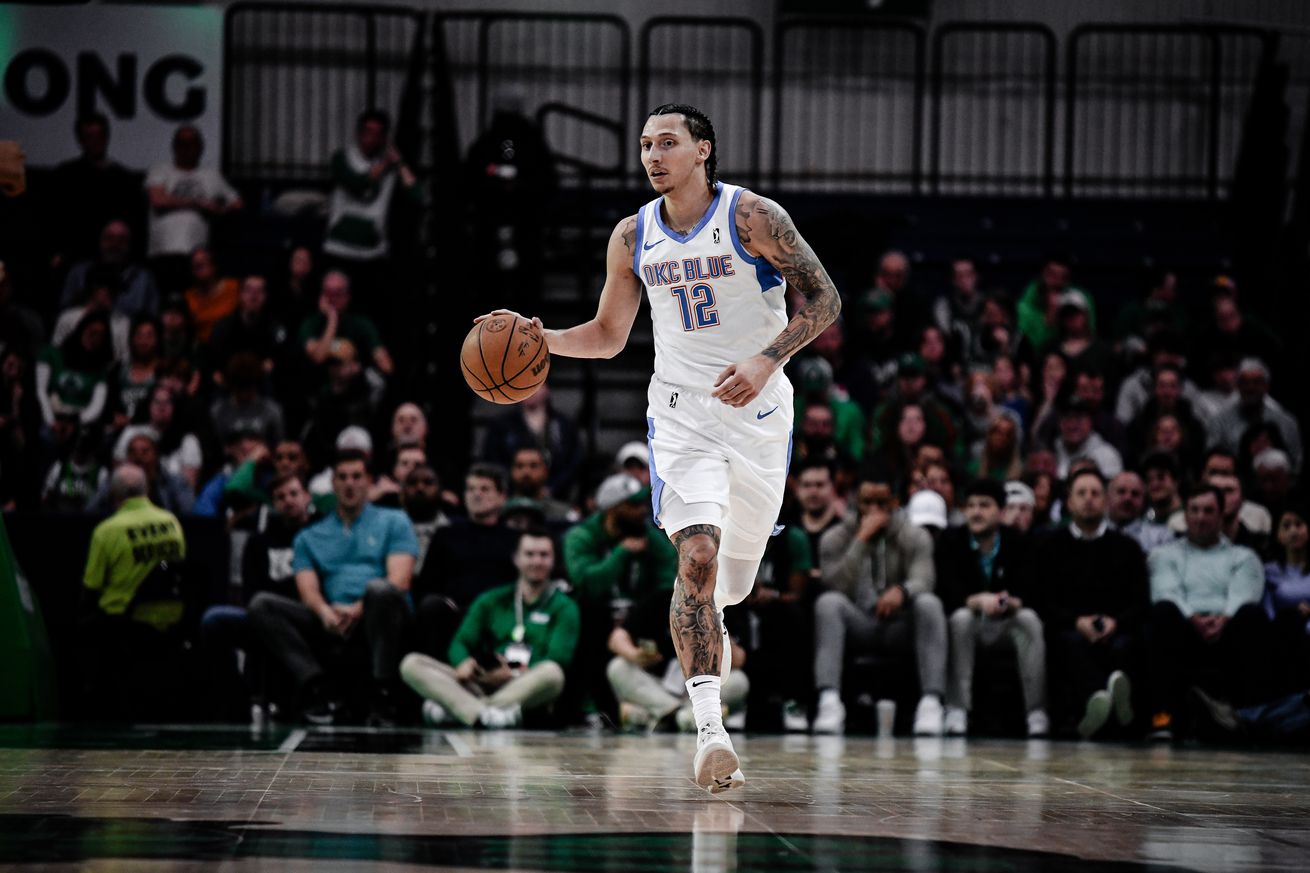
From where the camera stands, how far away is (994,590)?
36.9 ft

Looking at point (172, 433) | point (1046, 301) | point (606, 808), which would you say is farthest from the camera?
point (1046, 301)

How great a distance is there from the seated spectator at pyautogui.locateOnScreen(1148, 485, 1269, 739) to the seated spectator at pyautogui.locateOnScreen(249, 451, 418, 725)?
15.1 ft

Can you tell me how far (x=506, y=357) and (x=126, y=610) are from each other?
4.92m

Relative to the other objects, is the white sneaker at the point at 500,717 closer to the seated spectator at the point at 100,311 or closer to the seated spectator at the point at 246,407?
the seated spectator at the point at 246,407

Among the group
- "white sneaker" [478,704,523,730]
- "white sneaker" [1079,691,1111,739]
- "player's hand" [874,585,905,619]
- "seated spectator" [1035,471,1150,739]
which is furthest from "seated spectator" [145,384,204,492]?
"white sneaker" [1079,691,1111,739]

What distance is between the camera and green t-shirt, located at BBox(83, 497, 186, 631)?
428 inches

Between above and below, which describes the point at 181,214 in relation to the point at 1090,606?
above

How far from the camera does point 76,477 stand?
1283cm

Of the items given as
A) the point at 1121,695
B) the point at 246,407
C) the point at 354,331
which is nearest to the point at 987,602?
the point at 1121,695

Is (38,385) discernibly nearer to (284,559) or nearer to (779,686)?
(284,559)

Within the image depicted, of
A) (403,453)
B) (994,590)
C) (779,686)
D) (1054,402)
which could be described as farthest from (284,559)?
(1054,402)

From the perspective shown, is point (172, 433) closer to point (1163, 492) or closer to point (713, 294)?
point (1163, 492)

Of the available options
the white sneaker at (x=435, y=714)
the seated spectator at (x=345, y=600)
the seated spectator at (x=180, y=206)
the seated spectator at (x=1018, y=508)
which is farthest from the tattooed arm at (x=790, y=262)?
the seated spectator at (x=180, y=206)

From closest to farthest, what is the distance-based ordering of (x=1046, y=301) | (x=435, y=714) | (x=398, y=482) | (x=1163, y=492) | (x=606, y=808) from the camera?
(x=606, y=808), (x=435, y=714), (x=1163, y=492), (x=398, y=482), (x=1046, y=301)
